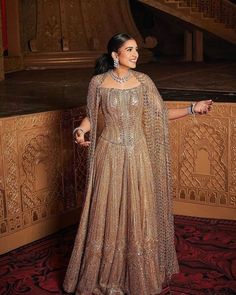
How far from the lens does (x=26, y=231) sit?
13.7ft

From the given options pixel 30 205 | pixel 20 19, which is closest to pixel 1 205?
pixel 30 205

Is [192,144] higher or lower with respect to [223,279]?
higher

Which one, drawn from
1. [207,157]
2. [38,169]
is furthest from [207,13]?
[38,169]

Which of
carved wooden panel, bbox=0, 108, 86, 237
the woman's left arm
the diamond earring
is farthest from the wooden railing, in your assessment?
the diamond earring

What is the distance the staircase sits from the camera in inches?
386

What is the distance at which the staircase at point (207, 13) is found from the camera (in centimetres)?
980

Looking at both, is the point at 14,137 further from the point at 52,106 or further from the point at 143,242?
the point at 143,242

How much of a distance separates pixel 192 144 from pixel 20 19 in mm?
5475

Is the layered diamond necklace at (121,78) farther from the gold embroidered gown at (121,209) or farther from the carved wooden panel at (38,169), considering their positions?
the carved wooden panel at (38,169)

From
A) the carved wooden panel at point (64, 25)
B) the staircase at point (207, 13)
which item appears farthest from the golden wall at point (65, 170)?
the staircase at point (207, 13)

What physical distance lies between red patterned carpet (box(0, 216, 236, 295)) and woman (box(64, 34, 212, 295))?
1.10 ft

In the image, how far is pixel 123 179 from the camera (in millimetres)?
2980

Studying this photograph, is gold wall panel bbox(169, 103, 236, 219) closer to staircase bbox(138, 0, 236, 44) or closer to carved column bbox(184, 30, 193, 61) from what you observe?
staircase bbox(138, 0, 236, 44)

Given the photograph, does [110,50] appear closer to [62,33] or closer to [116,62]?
[116,62]
